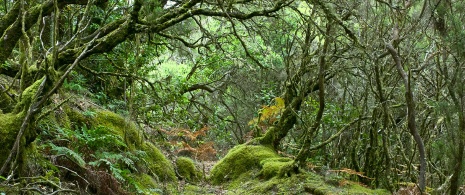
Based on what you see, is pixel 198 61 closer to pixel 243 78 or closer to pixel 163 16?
pixel 243 78

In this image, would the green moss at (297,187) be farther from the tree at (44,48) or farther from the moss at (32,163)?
the moss at (32,163)

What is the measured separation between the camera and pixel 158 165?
7496mm

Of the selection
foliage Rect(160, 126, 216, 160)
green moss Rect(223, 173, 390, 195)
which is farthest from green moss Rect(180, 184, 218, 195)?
foliage Rect(160, 126, 216, 160)

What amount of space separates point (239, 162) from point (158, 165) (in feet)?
6.43

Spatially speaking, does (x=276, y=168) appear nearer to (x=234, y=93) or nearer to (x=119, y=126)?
(x=119, y=126)

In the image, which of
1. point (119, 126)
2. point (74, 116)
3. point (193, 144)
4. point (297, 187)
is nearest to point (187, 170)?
point (119, 126)

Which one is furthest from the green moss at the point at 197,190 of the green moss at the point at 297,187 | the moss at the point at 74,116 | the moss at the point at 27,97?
the moss at the point at 27,97

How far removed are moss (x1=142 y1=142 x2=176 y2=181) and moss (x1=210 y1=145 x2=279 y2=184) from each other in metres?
1.20

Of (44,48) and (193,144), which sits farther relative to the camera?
(193,144)

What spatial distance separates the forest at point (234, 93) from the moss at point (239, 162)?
0.03m

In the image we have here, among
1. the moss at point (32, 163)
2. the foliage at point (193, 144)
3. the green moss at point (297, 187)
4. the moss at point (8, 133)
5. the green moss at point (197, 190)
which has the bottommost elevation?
the green moss at point (197, 190)

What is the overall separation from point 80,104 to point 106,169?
2.26 m

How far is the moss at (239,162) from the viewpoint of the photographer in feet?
27.9

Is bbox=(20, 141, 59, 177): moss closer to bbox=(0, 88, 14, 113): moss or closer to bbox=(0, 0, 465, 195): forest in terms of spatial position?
bbox=(0, 0, 465, 195): forest
